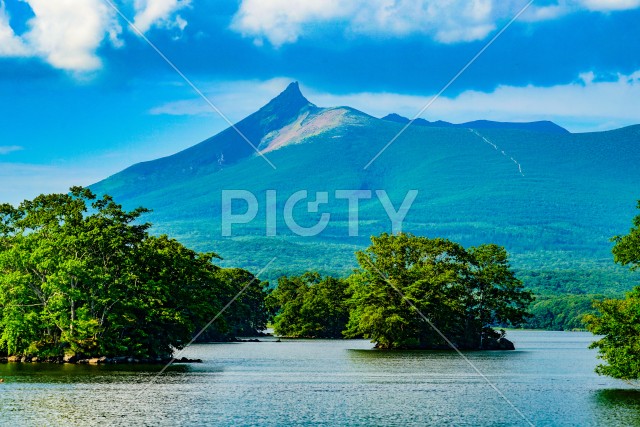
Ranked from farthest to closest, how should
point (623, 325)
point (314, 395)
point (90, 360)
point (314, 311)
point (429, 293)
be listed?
point (314, 311), point (429, 293), point (90, 360), point (314, 395), point (623, 325)

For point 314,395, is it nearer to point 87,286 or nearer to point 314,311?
point 87,286

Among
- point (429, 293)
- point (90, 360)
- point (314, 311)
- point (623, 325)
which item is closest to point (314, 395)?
point (623, 325)

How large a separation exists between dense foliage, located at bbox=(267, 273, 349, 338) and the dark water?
61.0 metres

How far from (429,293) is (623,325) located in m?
44.9

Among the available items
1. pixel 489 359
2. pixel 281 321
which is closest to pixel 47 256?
pixel 489 359

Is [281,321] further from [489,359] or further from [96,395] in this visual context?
[96,395]

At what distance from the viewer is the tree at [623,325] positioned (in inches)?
1988

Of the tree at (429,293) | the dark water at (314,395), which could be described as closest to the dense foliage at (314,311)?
the tree at (429,293)

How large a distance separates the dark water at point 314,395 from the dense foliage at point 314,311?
6101 centimetres

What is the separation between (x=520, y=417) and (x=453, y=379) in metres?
18.5

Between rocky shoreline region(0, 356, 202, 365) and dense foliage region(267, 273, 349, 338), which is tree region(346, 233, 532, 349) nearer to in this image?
rocky shoreline region(0, 356, 202, 365)

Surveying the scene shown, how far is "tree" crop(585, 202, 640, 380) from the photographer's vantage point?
50500 mm

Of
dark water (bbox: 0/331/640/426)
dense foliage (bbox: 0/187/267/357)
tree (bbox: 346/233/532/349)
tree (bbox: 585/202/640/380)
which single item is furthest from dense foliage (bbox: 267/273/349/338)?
tree (bbox: 585/202/640/380)

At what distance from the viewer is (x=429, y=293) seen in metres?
94.9
